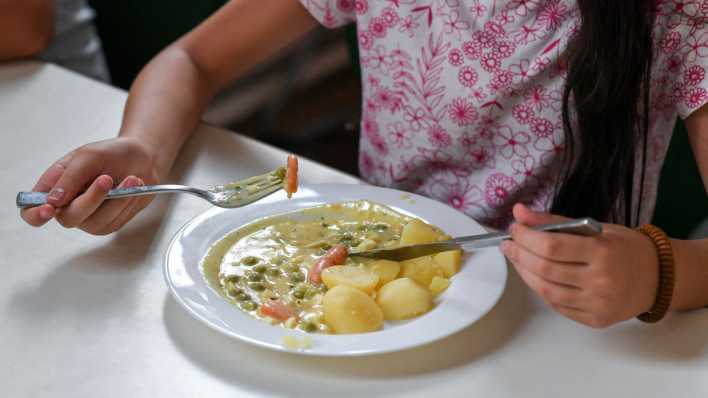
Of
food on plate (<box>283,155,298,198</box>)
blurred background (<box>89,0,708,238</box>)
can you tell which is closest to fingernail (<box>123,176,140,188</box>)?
food on plate (<box>283,155,298,198</box>)

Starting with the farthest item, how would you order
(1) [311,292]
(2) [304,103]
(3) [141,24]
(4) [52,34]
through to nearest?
(2) [304,103] < (3) [141,24] < (4) [52,34] < (1) [311,292]

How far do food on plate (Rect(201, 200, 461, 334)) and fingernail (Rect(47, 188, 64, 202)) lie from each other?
0.21 meters

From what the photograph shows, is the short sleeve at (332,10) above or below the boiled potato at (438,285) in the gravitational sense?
above

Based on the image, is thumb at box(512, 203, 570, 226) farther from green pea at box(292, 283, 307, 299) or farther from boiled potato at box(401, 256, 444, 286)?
green pea at box(292, 283, 307, 299)

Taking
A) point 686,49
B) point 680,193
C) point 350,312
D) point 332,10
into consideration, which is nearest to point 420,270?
point 350,312

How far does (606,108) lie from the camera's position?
118cm

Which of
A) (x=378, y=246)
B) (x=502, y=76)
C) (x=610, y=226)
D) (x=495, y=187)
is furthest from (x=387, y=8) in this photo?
(x=610, y=226)

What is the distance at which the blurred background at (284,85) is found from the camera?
2494mm

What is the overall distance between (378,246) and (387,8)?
49 centimetres

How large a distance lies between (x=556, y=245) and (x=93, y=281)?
574 millimetres

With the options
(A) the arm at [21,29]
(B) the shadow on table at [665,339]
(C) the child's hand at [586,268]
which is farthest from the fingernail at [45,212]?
(A) the arm at [21,29]

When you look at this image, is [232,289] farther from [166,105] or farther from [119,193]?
[166,105]

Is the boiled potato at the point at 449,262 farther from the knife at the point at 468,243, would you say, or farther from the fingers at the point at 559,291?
the fingers at the point at 559,291

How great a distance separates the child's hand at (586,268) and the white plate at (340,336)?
76mm
